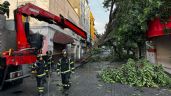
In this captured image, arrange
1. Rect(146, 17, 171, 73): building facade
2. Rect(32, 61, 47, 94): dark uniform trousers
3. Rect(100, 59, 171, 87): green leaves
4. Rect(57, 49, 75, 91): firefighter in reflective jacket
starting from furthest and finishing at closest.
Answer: Rect(146, 17, 171, 73): building facade
Rect(100, 59, 171, 87): green leaves
Rect(57, 49, 75, 91): firefighter in reflective jacket
Rect(32, 61, 47, 94): dark uniform trousers

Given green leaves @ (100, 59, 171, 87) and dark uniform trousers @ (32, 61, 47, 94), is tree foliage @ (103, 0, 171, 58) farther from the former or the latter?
dark uniform trousers @ (32, 61, 47, 94)

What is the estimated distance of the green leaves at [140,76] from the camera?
13930 mm

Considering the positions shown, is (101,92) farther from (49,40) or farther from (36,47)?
(49,40)

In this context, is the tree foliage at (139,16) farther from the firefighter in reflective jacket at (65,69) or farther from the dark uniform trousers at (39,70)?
the dark uniform trousers at (39,70)

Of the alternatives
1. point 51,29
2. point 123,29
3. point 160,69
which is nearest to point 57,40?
point 51,29

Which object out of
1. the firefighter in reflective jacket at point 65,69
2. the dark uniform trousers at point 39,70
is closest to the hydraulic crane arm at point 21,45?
the dark uniform trousers at point 39,70

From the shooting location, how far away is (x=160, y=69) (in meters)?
15.0

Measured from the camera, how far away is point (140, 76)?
46.9ft

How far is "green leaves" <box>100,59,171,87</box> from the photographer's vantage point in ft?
45.7

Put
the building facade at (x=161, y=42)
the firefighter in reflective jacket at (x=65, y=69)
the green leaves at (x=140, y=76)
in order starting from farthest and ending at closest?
the building facade at (x=161, y=42) → the green leaves at (x=140, y=76) → the firefighter in reflective jacket at (x=65, y=69)

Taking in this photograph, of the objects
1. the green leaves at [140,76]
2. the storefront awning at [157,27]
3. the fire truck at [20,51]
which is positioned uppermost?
the storefront awning at [157,27]

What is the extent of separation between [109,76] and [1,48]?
6875 millimetres

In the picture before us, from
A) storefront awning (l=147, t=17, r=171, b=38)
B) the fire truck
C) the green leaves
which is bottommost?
the green leaves

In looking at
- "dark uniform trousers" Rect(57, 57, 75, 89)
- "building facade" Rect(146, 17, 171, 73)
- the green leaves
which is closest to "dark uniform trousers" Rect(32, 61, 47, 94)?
"dark uniform trousers" Rect(57, 57, 75, 89)
